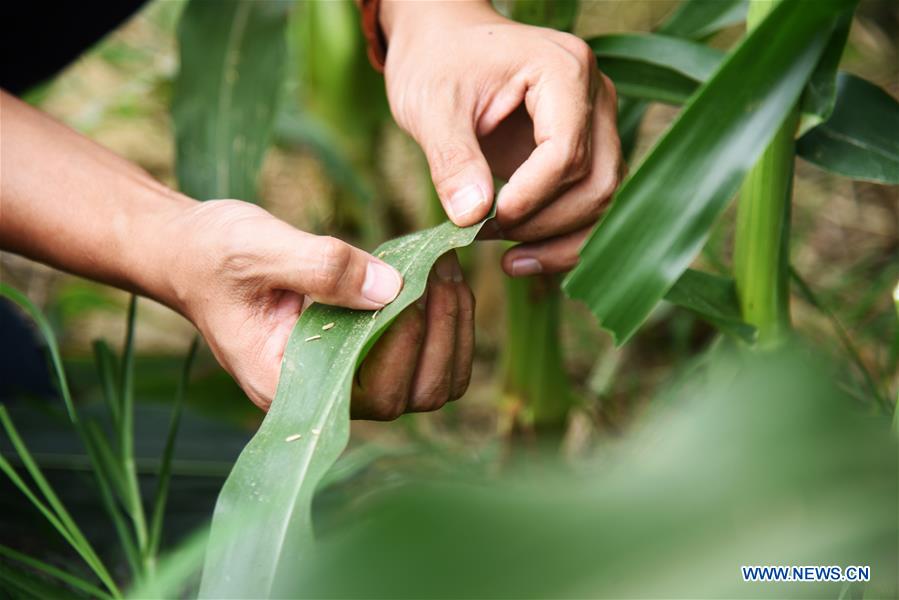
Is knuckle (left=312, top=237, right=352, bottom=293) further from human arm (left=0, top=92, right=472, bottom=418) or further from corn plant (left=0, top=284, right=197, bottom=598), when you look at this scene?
corn plant (left=0, top=284, right=197, bottom=598)

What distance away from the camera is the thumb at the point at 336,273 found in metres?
0.41

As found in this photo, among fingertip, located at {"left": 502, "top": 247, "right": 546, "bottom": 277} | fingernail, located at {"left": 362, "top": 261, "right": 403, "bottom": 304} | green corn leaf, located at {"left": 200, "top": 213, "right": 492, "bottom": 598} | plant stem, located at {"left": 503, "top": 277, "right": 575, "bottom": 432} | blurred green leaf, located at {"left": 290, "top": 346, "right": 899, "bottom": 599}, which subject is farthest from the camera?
plant stem, located at {"left": 503, "top": 277, "right": 575, "bottom": 432}

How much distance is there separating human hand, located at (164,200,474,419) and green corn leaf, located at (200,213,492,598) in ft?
0.06

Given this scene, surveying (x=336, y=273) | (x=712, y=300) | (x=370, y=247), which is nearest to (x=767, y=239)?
(x=712, y=300)

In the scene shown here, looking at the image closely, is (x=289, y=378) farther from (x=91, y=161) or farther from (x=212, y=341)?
(x=91, y=161)

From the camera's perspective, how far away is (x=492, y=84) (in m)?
0.52

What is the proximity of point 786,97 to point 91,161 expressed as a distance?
0.40 meters

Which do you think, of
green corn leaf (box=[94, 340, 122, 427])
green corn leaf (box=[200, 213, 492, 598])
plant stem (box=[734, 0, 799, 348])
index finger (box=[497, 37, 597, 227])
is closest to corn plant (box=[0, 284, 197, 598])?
green corn leaf (box=[94, 340, 122, 427])

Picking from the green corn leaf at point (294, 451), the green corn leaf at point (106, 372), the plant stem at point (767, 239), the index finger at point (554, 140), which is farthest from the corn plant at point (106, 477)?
the plant stem at point (767, 239)

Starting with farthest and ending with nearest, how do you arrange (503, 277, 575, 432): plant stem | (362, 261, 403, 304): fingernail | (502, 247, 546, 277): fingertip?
1. (503, 277, 575, 432): plant stem
2. (502, 247, 546, 277): fingertip
3. (362, 261, 403, 304): fingernail

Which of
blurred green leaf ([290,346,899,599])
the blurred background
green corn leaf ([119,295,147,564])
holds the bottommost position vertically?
the blurred background

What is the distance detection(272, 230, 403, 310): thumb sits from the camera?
406 millimetres

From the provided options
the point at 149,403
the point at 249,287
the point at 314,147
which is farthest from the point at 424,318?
the point at 314,147

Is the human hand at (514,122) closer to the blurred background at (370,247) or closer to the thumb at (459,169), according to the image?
the thumb at (459,169)
